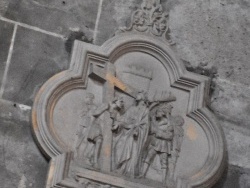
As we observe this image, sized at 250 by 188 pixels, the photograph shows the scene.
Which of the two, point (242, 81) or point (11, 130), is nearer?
point (11, 130)

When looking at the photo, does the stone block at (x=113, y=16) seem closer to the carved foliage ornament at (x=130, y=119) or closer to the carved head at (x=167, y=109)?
the carved foliage ornament at (x=130, y=119)

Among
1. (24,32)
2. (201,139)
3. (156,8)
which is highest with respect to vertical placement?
(156,8)

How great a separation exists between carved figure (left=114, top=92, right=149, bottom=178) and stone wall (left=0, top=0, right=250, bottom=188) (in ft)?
1.92

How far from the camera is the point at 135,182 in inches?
302

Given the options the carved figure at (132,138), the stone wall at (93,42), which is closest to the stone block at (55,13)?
the stone wall at (93,42)

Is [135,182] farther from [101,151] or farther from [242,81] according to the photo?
[242,81]

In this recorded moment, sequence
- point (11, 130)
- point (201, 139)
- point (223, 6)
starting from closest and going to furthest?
point (11, 130)
point (201, 139)
point (223, 6)

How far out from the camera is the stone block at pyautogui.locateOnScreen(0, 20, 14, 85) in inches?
307

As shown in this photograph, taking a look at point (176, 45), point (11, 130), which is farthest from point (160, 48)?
point (11, 130)

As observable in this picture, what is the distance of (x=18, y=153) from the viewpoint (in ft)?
24.8

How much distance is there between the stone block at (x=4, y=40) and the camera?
779 cm

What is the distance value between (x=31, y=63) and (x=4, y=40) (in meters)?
0.28

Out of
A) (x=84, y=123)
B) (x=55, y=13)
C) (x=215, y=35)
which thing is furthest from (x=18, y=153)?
(x=215, y=35)

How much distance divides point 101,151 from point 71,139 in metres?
0.25
